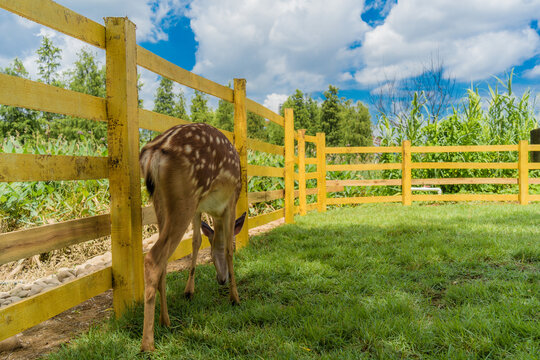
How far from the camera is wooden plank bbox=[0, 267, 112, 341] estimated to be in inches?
79.7

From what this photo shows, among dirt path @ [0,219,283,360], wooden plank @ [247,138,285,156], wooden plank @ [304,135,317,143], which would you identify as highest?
wooden plank @ [304,135,317,143]

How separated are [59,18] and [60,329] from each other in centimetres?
203

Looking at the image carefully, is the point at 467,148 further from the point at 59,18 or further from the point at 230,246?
the point at 59,18

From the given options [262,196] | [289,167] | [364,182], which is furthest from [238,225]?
[364,182]

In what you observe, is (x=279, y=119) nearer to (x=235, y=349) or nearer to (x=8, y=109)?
(x=235, y=349)

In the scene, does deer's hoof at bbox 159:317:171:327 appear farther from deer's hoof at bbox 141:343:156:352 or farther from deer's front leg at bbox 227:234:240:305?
deer's front leg at bbox 227:234:240:305

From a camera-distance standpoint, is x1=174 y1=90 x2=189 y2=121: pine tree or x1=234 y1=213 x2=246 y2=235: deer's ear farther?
x1=174 y1=90 x2=189 y2=121: pine tree

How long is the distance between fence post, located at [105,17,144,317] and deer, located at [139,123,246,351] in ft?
1.19

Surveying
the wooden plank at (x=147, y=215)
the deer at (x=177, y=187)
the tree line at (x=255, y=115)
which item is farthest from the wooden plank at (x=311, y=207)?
the tree line at (x=255, y=115)

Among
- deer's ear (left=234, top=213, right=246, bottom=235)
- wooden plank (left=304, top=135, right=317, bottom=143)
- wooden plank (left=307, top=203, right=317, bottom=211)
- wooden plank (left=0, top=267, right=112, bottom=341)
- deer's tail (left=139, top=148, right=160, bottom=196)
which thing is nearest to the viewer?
wooden plank (left=0, top=267, right=112, bottom=341)

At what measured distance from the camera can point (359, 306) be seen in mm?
2682

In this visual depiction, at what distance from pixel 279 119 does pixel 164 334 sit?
4.74m

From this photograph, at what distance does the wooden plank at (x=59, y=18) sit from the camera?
217 cm

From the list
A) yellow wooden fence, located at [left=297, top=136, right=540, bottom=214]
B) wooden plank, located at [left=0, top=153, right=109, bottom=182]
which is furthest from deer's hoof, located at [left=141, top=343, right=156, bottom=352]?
yellow wooden fence, located at [left=297, top=136, right=540, bottom=214]
